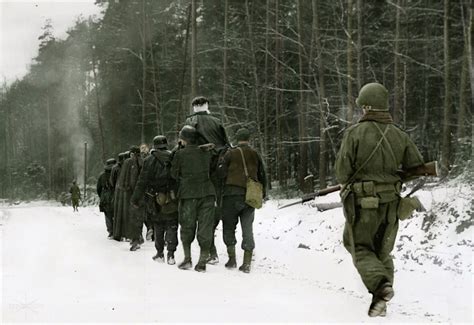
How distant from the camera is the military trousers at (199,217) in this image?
853 cm

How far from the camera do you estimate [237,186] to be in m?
8.75

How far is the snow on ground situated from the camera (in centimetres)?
545

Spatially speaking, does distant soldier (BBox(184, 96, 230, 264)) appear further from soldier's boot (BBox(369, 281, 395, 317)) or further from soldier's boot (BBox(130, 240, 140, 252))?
soldier's boot (BBox(369, 281, 395, 317))

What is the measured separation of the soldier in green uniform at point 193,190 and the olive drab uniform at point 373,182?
3.15m

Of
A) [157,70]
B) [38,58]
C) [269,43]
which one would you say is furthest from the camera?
[38,58]

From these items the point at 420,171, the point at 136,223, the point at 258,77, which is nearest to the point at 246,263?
the point at 420,171

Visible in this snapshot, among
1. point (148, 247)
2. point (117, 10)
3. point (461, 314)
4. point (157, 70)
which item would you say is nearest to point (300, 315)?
point (461, 314)

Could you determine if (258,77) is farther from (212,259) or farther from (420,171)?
(420,171)

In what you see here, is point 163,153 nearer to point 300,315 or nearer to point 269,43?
point 300,315

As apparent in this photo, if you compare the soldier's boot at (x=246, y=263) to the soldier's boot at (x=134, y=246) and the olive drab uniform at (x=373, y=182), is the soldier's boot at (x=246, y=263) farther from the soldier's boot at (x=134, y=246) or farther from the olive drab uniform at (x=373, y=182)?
the soldier's boot at (x=134, y=246)

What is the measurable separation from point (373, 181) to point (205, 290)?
7.72ft

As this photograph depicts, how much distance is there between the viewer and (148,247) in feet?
39.7

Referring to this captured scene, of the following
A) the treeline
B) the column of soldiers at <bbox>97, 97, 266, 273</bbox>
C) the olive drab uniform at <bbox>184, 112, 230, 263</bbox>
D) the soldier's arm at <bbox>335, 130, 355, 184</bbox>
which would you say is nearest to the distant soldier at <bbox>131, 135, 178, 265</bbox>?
the column of soldiers at <bbox>97, 97, 266, 273</bbox>

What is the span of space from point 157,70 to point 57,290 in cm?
3342
